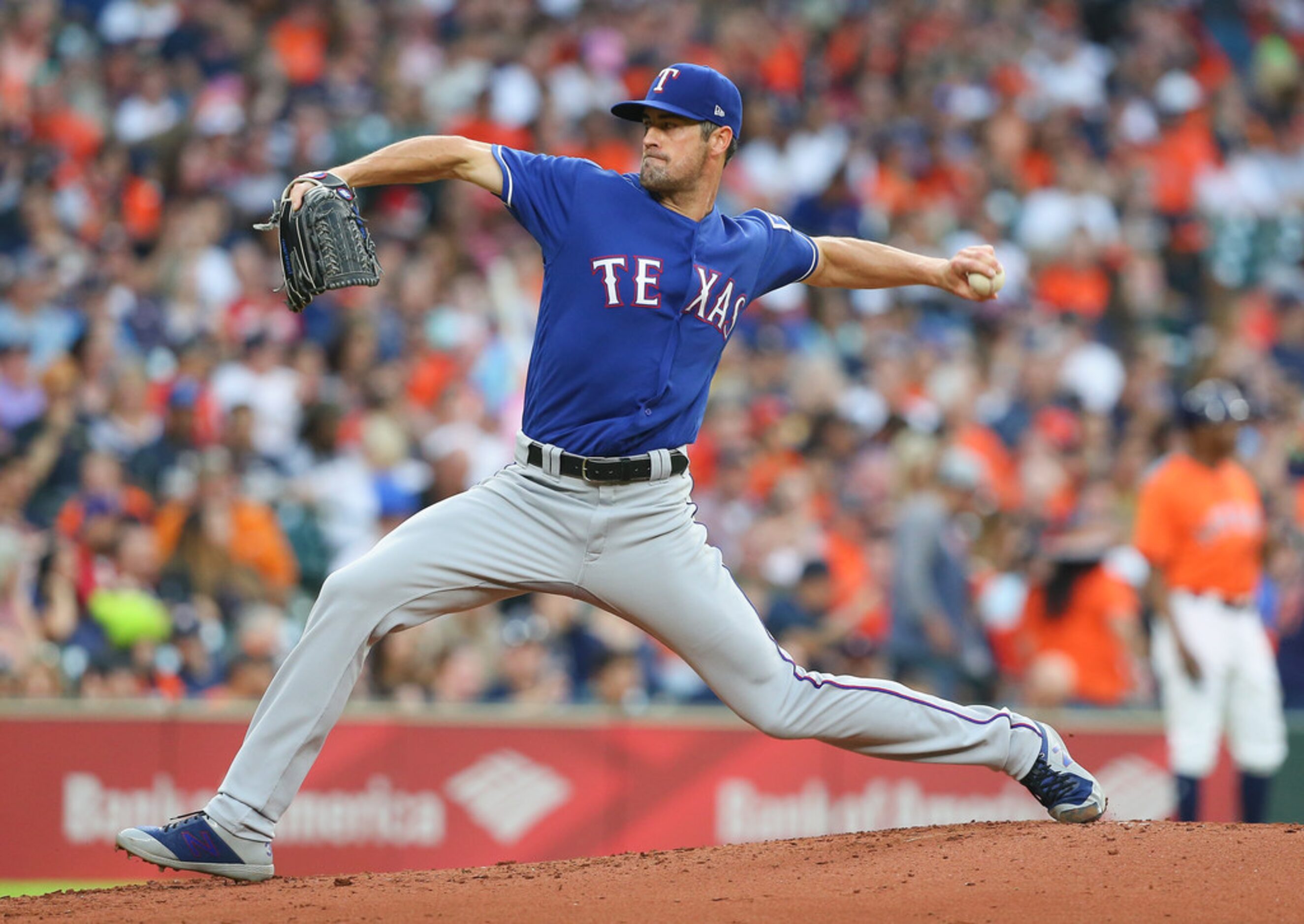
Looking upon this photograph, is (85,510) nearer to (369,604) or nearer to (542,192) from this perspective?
(369,604)

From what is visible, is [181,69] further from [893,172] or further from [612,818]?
[612,818]

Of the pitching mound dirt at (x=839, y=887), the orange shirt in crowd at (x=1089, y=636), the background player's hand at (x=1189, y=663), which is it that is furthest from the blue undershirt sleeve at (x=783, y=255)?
the orange shirt in crowd at (x=1089, y=636)

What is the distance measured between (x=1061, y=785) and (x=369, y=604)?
2.10 metres

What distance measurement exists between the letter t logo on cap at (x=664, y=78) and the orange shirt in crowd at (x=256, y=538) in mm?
4835

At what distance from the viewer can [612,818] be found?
27.5 feet

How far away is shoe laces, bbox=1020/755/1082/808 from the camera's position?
4.89 metres

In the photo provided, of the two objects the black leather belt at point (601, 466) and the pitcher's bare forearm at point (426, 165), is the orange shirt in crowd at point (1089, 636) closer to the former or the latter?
the black leather belt at point (601, 466)

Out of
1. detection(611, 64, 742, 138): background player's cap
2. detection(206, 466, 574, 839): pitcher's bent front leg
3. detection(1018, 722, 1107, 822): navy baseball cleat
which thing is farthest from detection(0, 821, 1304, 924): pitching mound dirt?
detection(611, 64, 742, 138): background player's cap

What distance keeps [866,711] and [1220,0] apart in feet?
44.6

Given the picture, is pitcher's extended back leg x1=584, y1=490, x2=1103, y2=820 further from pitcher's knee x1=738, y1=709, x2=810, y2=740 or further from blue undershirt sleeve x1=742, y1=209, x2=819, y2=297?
blue undershirt sleeve x1=742, y1=209, x2=819, y2=297

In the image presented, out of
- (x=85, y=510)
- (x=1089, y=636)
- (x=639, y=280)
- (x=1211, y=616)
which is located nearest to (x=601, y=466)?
(x=639, y=280)

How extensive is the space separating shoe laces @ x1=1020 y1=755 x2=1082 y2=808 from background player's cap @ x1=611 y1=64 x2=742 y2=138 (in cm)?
203

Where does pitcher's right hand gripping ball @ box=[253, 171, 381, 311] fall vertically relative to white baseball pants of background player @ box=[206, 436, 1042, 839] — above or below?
above

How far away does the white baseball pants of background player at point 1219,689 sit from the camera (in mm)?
7691
